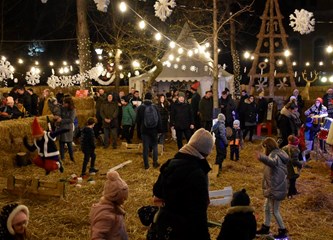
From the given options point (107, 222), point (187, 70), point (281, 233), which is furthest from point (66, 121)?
point (187, 70)

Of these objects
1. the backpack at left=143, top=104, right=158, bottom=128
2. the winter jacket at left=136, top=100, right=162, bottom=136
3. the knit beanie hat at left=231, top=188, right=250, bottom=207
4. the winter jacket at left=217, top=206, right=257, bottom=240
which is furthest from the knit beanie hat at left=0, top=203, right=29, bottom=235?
the winter jacket at left=136, top=100, right=162, bottom=136

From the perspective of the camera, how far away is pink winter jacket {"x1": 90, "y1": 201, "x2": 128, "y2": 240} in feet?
13.4

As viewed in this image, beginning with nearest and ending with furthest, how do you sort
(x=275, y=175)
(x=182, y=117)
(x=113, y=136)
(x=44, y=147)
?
(x=275, y=175), (x=44, y=147), (x=182, y=117), (x=113, y=136)

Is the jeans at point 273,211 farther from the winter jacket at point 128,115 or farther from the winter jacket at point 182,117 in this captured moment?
the winter jacket at point 128,115

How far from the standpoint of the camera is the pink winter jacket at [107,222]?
161 inches

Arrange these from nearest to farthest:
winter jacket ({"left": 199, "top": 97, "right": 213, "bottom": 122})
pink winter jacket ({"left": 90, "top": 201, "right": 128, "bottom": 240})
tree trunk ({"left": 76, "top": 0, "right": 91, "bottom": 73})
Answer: pink winter jacket ({"left": 90, "top": 201, "right": 128, "bottom": 240}) < winter jacket ({"left": 199, "top": 97, "right": 213, "bottom": 122}) < tree trunk ({"left": 76, "top": 0, "right": 91, "bottom": 73})

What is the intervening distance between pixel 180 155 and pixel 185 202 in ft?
1.52

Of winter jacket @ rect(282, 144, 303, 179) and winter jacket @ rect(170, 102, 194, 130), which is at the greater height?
winter jacket @ rect(170, 102, 194, 130)

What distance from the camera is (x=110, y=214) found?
4.17m

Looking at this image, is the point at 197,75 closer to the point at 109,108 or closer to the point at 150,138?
the point at 109,108

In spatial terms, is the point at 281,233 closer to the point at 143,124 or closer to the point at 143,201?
the point at 143,201

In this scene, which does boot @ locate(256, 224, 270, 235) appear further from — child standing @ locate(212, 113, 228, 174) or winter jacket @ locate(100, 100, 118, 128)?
winter jacket @ locate(100, 100, 118, 128)

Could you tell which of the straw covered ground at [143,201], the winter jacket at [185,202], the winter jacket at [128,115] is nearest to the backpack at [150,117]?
the straw covered ground at [143,201]

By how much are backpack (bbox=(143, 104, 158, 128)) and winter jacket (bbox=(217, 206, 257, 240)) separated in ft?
20.7
